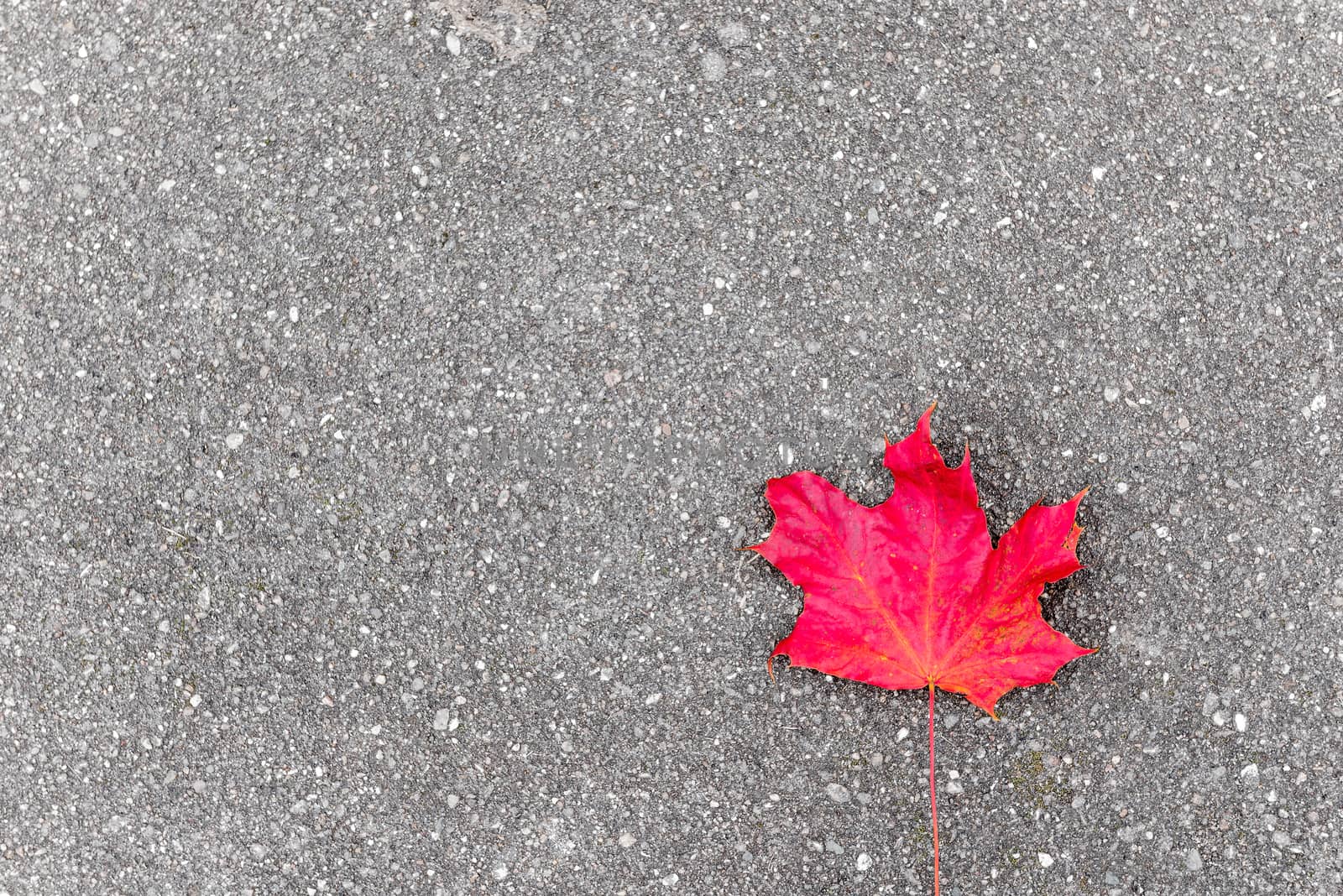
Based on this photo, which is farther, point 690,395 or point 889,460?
point 690,395

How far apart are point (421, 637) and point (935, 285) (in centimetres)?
144

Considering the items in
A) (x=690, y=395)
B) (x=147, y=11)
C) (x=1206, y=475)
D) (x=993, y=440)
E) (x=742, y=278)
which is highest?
(x=147, y=11)

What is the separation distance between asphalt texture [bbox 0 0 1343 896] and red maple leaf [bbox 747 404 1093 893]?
14cm

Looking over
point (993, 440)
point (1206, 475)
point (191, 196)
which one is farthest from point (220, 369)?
point (1206, 475)

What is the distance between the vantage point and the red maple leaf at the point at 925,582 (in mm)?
1861

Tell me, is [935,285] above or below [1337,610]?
above

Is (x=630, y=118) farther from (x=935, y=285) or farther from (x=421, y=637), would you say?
(x=421, y=637)

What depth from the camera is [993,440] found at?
6.72 ft

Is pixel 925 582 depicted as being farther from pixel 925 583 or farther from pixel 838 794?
pixel 838 794

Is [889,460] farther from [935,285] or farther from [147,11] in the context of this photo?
[147,11]

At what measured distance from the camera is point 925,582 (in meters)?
1.86

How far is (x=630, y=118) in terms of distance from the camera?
206cm

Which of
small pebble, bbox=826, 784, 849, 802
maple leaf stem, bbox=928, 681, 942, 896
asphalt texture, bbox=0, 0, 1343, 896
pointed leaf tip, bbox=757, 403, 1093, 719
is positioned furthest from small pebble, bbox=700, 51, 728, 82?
small pebble, bbox=826, 784, 849, 802

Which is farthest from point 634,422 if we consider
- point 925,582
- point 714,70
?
point 714,70
